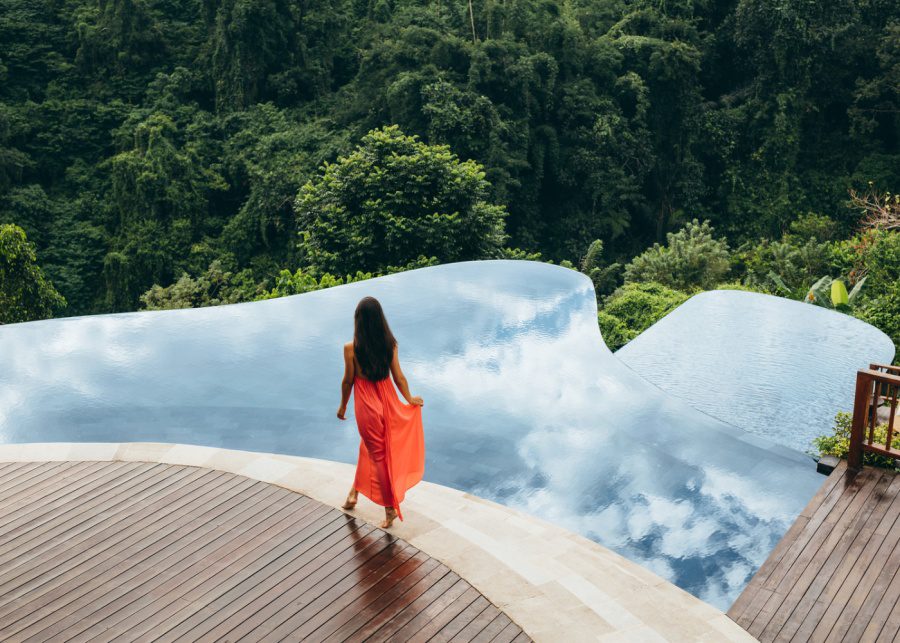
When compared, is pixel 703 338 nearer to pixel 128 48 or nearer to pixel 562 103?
pixel 562 103

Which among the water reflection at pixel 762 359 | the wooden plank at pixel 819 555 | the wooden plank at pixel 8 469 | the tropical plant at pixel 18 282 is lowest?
the tropical plant at pixel 18 282

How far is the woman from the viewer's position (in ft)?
13.6

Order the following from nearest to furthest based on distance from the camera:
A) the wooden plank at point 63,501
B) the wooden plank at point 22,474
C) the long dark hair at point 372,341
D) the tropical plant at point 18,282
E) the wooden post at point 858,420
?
the long dark hair at point 372,341 → the wooden plank at point 63,501 → the wooden plank at point 22,474 → the wooden post at point 858,420 → the tropical plant at point 18,282

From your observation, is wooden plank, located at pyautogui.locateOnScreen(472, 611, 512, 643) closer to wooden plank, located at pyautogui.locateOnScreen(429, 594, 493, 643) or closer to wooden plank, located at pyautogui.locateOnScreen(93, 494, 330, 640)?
wooden plank, located at pyautogui.locateOnScreen(429, 594, 493, 643)

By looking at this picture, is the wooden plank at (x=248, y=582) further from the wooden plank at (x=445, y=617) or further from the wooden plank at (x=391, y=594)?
the wooden plank at (x=445, y=617)

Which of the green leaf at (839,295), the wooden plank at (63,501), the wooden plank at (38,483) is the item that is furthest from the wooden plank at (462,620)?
the green leaf at (839,295)

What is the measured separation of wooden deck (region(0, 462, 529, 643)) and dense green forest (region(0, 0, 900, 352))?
1434 centimetres

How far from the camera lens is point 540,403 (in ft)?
21.4

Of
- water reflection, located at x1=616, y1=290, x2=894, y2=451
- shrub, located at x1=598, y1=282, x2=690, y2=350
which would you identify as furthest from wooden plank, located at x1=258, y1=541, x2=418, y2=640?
shrub, located at x1=598, y1=282, x2=690, y2=350

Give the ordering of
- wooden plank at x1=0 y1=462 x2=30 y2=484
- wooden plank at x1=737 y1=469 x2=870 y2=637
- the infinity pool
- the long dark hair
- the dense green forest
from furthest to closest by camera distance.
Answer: the dense green forest < the infinity pool < wooden plank at x1=0 y1=462 x2=30 y2=484 < wooden plank at x1=737 y1=469 x2=870 y2=637 < the long dark hair

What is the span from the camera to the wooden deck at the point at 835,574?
4184 millimetres

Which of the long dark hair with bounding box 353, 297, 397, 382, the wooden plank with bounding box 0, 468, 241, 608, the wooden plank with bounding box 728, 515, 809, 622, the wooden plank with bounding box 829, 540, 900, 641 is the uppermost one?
the long dark hair with bounding box 353, 297, 397, 382

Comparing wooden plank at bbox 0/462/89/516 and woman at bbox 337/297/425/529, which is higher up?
woman at bbox 337/297/425/529

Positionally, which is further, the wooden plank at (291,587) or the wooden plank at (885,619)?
the wooden plank at (885,619)
